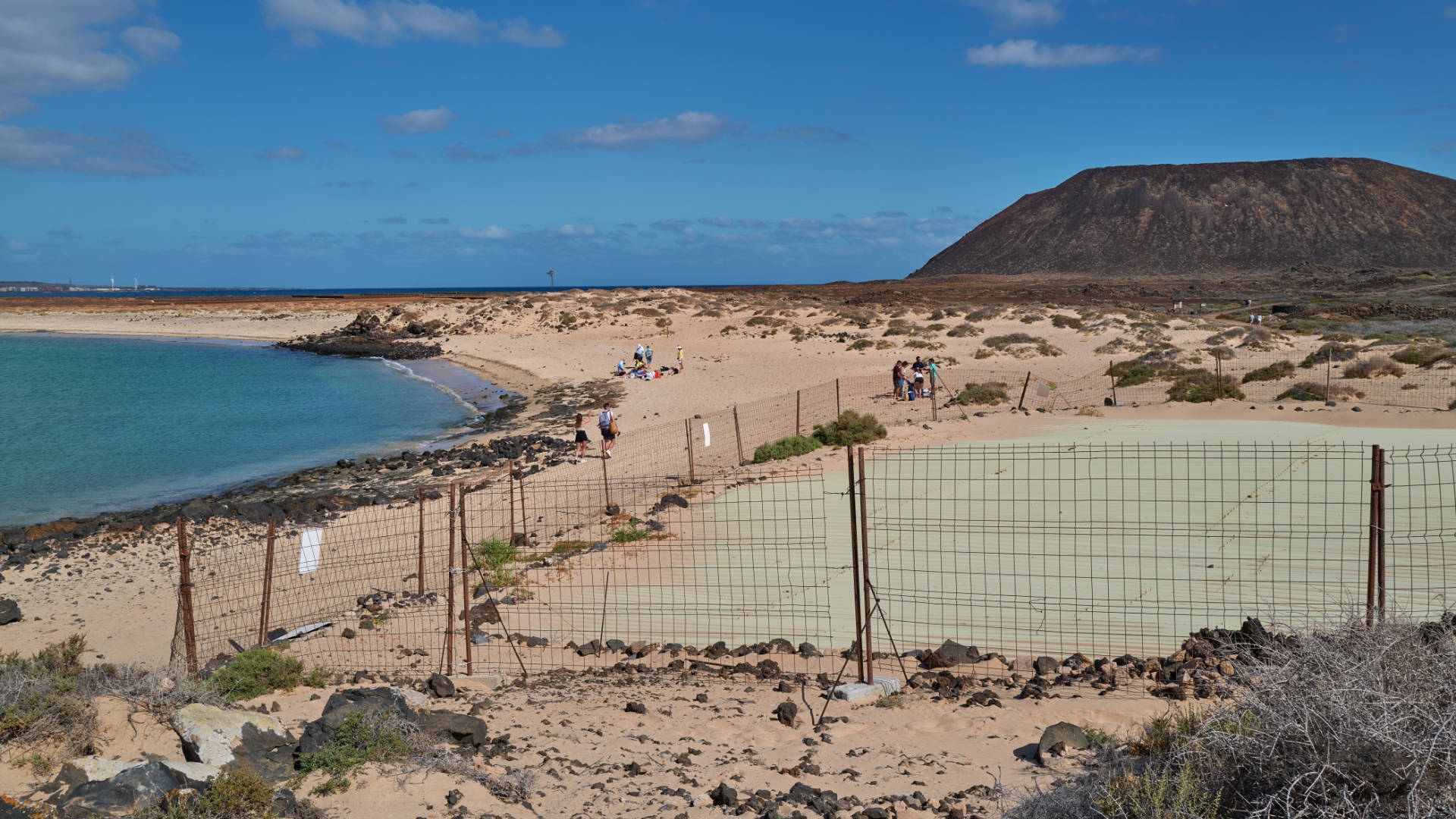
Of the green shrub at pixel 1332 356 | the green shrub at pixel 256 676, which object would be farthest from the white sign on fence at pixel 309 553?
the green shrub at pixel 1332 356

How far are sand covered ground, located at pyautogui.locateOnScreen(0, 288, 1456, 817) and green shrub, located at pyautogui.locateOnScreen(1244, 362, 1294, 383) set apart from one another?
12.0 inches

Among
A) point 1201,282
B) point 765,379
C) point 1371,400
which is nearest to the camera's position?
point 1371,400

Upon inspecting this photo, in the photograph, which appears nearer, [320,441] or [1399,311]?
[320,441]

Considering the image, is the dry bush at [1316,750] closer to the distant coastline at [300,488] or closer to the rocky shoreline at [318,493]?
the rocky shoreline at [318,493]

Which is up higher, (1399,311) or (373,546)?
(1399,311)

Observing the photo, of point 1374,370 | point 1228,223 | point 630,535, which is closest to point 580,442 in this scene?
point 630,535

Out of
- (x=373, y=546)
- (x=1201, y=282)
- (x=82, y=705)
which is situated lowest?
(x=373, y=546)

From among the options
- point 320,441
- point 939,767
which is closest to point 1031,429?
point 939,767

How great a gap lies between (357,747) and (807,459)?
12.9 meters

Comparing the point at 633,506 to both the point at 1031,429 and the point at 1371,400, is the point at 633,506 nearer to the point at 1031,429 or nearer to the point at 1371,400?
the point at 1031,429

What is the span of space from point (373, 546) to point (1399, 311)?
6016cm

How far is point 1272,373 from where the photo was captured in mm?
27688

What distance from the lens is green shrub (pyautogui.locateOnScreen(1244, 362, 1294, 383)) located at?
27.5m

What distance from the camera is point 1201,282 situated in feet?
368
